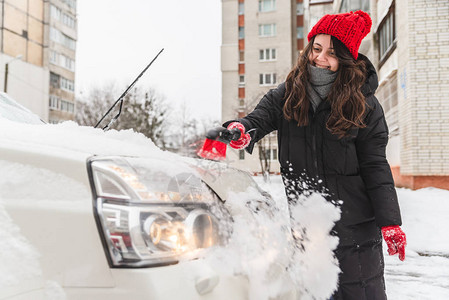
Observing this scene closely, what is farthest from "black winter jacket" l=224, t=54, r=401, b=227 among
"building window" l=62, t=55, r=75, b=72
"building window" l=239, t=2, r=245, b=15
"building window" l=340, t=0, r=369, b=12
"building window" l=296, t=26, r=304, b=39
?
"building window" l=62, t=55, r=75, b=72

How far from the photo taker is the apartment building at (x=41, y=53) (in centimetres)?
3759

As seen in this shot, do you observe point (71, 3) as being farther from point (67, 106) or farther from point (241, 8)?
point (241, 8)

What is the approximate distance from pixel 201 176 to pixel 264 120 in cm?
82

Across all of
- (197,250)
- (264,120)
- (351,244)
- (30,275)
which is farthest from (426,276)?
(30,275)

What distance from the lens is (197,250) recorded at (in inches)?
46.6

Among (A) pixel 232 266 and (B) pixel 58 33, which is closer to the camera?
(A) pixel 232 266

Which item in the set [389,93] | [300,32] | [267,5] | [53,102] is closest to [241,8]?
[267,5]

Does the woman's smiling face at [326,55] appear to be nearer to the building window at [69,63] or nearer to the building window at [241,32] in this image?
the building window at [241,32]

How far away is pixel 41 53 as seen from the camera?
41.3 metres

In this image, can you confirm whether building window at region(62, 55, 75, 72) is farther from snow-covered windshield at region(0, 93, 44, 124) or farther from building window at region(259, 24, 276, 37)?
snow-covered windshield at region(0, 93, 44, 124)

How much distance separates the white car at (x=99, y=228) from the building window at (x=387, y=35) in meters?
13.9

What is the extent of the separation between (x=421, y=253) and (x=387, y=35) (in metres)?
11.5

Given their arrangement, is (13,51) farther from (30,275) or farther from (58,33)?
(30,275)

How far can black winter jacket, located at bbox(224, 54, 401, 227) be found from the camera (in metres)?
1.92
